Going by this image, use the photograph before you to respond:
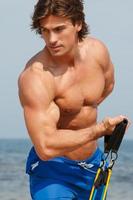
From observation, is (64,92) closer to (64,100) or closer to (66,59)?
(64,100)

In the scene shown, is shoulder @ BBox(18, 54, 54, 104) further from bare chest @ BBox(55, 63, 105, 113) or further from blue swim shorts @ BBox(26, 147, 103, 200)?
blue swim shorts @ BBox(26, 147, 103, 200)

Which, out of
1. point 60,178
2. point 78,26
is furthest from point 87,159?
point 78,26

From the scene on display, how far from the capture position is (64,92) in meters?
5.35

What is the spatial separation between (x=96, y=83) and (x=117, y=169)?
1885 cm

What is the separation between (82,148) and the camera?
5.64 meters

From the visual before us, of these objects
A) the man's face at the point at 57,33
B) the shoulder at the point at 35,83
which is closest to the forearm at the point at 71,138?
the shoulder at the point at 35,83

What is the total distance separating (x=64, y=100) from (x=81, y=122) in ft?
0.87

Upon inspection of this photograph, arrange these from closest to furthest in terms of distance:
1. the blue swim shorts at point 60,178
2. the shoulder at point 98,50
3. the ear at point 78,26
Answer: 1. the ear at point 78,26
2. the blue swim shorts at point 60,178
3. the shoulder at point 98,50

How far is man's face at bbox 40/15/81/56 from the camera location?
504cm

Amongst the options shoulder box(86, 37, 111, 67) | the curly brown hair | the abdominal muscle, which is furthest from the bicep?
shoulder box(86, 37, 111, 67)

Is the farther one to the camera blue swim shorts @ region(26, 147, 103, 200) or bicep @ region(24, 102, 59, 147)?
blue swim shorts @ region(26, 147, 103, 200)

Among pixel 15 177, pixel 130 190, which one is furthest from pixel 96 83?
pixel 15 177

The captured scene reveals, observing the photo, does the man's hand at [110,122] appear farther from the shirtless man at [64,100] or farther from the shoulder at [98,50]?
the shoulder at [98,50]

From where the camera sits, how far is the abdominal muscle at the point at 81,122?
18.1 feet
